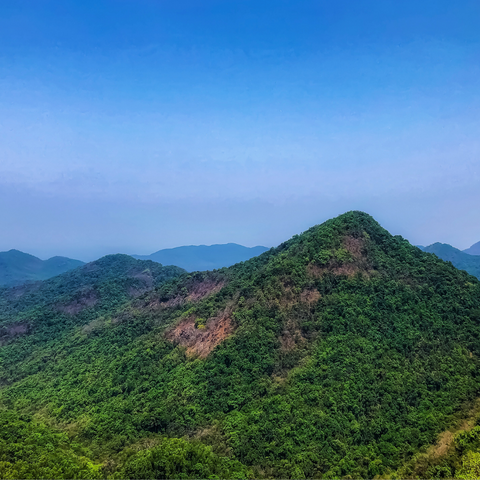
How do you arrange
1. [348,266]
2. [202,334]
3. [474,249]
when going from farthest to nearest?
1. [474,249]
2. [348,266]
3. [202,334]

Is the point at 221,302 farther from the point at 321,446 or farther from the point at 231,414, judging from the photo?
the point at 321,446

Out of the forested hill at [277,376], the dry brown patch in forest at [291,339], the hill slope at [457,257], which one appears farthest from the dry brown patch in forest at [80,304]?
the hill slope at [457,257]

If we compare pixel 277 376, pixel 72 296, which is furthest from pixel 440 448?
pixel 72 296

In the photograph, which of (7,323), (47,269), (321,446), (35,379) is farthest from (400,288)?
(47,269)

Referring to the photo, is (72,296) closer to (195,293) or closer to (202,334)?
(195,293)

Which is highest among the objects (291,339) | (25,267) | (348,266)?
(25,267)

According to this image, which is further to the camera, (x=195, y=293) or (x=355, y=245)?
(x=195, y=293)

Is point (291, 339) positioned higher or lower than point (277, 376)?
higher

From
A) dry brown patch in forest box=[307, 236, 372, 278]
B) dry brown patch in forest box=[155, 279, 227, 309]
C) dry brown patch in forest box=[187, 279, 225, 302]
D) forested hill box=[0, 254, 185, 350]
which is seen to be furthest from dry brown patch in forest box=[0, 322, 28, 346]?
dry brown patch in forest box=[307, 236, 372, 278]
